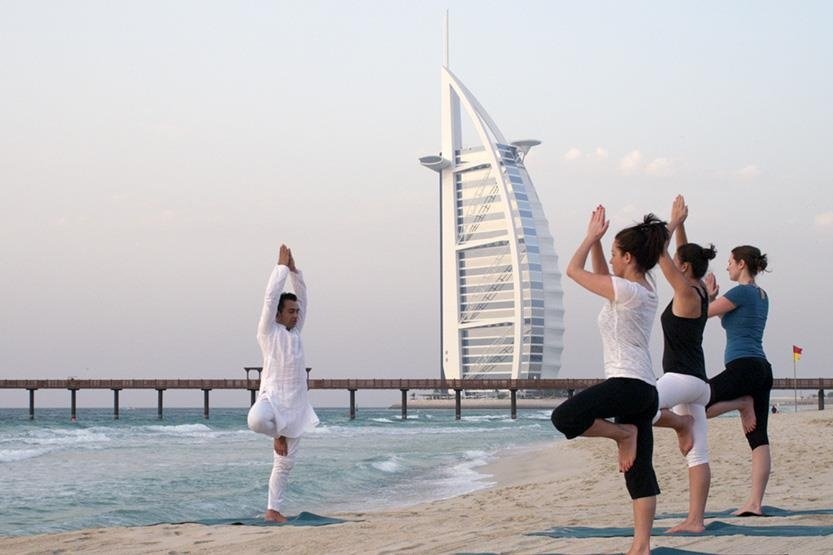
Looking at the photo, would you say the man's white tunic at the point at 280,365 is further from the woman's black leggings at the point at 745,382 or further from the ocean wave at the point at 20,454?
the ocean wave at the point at 20,454

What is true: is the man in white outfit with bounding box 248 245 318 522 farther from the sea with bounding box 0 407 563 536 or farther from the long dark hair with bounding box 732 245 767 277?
the long dark hair with bounding box 732 245 767 277

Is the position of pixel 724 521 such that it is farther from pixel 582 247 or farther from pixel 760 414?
pixel 582 247

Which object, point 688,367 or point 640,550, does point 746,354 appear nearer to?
point 688,367

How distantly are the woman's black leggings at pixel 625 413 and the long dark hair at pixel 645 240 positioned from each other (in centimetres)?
48

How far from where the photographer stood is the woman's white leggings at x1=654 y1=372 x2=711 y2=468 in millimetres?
5152

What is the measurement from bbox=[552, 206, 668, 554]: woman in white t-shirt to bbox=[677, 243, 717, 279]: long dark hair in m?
0.88

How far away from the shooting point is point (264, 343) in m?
6.41

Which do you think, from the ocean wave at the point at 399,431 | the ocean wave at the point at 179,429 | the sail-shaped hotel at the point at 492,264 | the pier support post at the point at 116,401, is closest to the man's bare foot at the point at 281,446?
the ocean wave at the point at 399,431

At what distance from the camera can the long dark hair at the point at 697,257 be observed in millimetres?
5398

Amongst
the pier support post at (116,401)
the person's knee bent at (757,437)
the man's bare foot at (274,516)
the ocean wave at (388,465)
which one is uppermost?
the person's knee bent at (757,437)

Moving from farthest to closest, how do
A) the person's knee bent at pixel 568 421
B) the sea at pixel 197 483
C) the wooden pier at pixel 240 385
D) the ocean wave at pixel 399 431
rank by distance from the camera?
the wooden pier at pixel 240 385 → the ocean wave at pixel 399 431 → the sea at pixel 197 483 → the person's knee bent at pixel 568 421

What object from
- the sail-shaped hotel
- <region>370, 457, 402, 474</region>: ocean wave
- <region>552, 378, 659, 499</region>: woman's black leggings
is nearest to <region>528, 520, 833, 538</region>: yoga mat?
<region>552, 378, 659, 499</region>: woman's black leggings

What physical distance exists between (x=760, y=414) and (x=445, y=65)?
9006 centimetres

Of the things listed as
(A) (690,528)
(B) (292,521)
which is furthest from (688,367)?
(B) (292,521)
